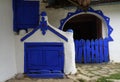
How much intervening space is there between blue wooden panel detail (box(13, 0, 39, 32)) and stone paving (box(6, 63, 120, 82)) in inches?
75.1

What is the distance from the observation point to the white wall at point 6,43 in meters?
8.41

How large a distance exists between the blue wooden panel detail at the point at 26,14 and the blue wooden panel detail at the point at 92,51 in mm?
3180

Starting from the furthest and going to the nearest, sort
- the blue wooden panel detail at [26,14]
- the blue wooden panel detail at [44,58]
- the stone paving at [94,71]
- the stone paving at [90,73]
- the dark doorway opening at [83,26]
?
the dark doorway opening at [83,26], the blue wooden panel detail at [26,14], the blue wooden panel detail at [44,58], the stone paving at [94,71], the stone paving at [90,73]

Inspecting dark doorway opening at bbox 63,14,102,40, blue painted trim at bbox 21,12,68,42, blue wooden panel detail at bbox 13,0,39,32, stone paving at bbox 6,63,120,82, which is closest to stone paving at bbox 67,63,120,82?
stone paving at bbox 6,63,120,82

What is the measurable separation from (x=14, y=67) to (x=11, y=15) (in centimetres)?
172

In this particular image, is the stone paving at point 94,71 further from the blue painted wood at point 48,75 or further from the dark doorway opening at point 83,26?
the dark doorway opening at point 83,26

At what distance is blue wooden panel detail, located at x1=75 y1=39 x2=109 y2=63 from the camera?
12141 mm

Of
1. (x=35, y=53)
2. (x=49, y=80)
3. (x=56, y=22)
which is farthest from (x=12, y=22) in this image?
(x=56, y=22)

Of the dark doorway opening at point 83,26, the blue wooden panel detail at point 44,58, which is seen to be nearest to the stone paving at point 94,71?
the blue wooden panel detail at point 44,58

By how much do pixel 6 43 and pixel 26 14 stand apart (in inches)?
57.6

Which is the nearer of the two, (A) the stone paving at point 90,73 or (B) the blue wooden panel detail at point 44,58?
(A) the stone paving at point 90,73

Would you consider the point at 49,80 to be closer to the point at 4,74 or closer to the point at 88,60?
the point at 4,74

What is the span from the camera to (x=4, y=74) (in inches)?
335

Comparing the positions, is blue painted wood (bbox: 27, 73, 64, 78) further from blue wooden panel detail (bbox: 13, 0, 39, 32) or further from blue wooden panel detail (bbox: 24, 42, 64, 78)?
blue wooden panel detail (bbox: 13, 0, 39, 32)
